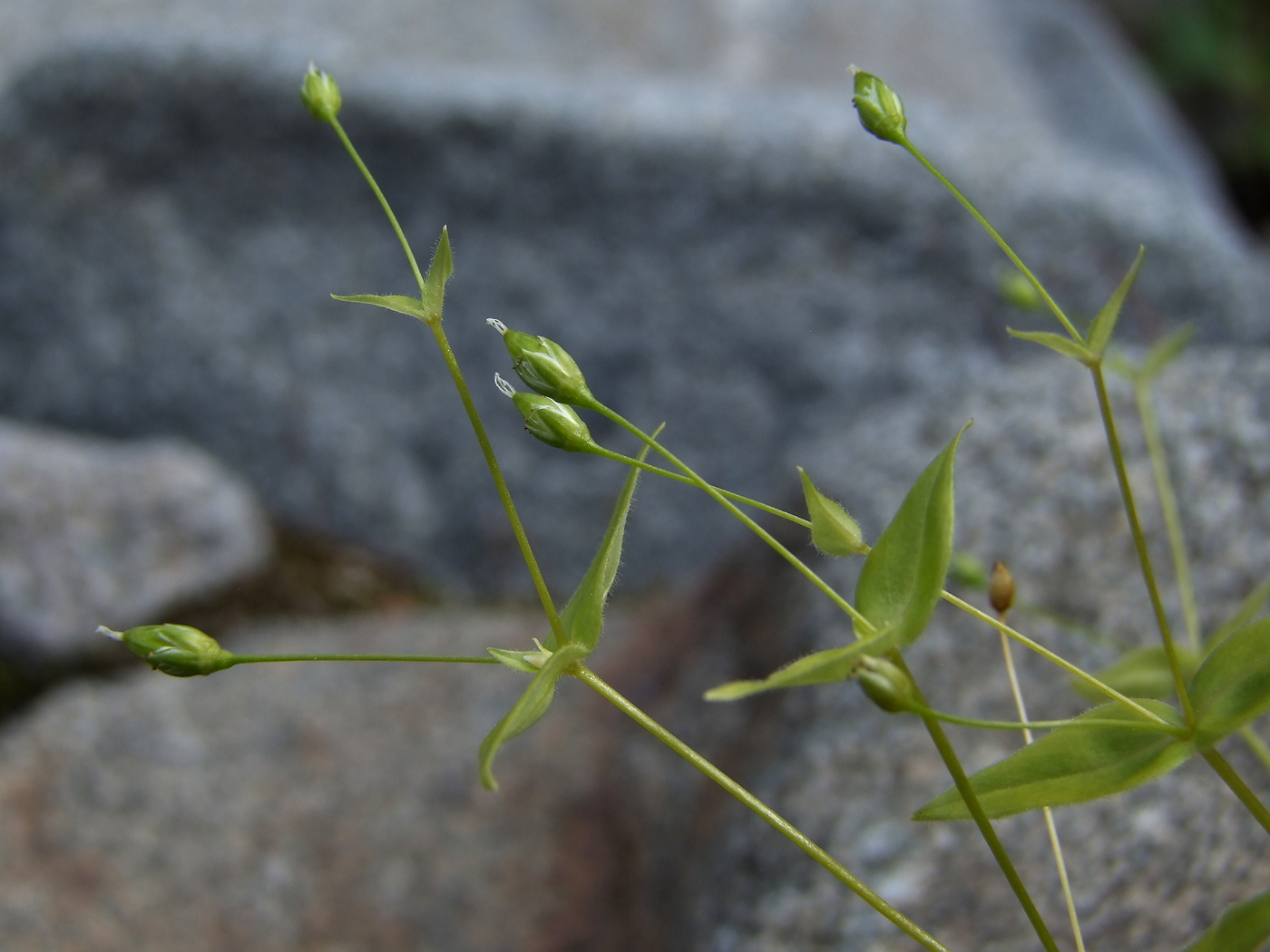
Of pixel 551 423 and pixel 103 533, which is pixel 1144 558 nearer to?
pixel 551 423

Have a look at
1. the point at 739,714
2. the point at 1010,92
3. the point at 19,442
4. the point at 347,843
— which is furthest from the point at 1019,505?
the point at 1010,92

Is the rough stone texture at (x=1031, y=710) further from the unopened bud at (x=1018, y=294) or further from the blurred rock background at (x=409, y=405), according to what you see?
the unopened bud at (x=1018, y=294)

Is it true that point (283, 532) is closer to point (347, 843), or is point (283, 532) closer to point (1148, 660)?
point (347, 843)

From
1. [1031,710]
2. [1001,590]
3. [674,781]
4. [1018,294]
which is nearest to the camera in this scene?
[1001,590]

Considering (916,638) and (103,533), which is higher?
(916,638)

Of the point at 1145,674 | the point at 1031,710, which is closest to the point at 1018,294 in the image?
the point at 1145,674

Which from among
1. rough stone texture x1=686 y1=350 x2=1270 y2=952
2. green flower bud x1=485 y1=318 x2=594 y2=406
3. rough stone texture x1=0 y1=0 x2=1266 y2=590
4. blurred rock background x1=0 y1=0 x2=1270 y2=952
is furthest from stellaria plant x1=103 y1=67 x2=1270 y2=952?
rough stone texture x1=0 y1=0 x2=1266 y2=590
